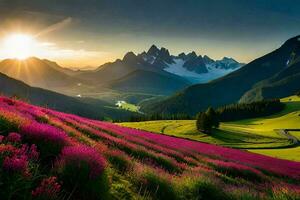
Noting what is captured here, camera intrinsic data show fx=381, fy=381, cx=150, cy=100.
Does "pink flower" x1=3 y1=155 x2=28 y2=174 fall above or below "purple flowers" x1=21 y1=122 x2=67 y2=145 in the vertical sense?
below

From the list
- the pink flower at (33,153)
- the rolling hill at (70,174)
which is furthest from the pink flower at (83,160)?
the pink flower at (33,153)

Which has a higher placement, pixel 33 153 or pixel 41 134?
pixel 41 134

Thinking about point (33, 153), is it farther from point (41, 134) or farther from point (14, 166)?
point (41, 134)

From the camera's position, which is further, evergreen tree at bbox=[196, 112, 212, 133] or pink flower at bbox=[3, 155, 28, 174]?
evergreen tree at bbox=[196, 112, 212, 133]

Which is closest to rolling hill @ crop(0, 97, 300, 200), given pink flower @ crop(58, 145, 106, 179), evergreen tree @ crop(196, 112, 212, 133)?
pink flower @ crop(58, 145, 106, 179)

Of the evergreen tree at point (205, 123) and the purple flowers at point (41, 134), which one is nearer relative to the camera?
the purple flowers at point (41, 134)

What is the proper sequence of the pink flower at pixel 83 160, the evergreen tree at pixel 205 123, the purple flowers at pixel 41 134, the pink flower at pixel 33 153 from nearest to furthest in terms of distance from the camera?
the pink flower at pixel 33 153
the pink flower at pixel 83 160
the purple flowers at pixel 41 134
the evergreen tree at pixel 205 123

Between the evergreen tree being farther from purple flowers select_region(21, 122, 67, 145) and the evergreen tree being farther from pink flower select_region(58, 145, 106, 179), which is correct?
pink flower select_region(58, 145, 106, 179)

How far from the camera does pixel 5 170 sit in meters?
6.89

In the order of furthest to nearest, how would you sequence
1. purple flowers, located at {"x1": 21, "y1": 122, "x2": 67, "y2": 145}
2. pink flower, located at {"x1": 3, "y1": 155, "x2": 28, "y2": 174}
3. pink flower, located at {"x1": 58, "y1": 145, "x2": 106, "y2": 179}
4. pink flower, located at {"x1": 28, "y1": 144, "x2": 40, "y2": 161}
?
purple flowers, located at {"x1": 21, "y1": 122, "x2": 67, "y2": 145}, pink flower, located at {"x1": 58, "y1": 145, "x2": 106, "y2": 179}, pink flower, located at {"x1": 28, "y1": 144, "x2": 40, "y2": 161}, pink flower, located at {"x1": 3, "y1": 155, "x2": 28, "y2": 174}

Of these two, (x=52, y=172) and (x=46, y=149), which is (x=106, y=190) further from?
(x=46, y=149)

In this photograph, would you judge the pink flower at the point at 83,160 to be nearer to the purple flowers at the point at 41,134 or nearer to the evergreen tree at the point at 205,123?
the purple flowers at the point at 41,134

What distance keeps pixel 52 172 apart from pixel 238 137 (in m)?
127

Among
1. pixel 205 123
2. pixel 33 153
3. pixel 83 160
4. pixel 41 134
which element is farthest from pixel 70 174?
pixel 205 123
